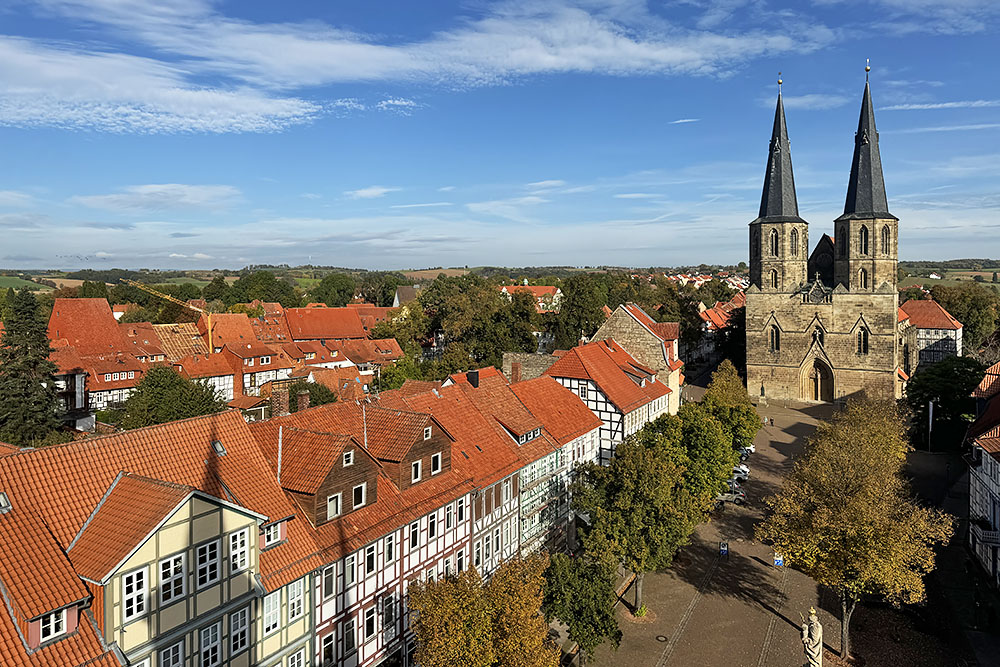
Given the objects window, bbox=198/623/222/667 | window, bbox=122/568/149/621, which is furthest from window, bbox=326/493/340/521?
window, bbox=122/568/149/621

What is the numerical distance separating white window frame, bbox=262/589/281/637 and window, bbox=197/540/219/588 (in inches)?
73.4

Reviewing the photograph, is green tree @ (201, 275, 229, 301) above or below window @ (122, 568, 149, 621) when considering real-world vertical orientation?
above

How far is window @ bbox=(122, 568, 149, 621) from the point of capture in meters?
14.3

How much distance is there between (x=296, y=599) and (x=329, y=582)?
1231 millimetres

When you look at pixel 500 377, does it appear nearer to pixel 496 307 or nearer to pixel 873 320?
pixel 496 307

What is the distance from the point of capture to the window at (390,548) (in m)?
21.2

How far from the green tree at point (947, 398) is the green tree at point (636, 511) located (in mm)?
33329

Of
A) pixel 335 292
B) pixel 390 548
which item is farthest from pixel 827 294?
pixel 335 292

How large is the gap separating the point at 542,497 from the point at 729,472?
442 inches

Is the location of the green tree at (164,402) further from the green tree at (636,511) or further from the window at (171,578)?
the window at (171,578)

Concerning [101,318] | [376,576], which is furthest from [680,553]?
[101,318]

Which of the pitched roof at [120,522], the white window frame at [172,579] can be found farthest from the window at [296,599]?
the pitched roof at [120,522]

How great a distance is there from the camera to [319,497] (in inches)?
768

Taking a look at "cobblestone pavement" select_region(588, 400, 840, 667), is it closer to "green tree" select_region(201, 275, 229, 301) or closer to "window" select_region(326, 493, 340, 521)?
"window" select_region(326, 493, 340, 521)
